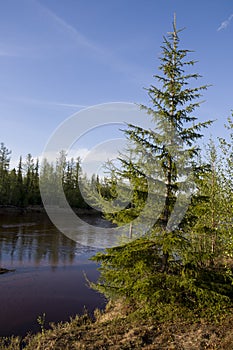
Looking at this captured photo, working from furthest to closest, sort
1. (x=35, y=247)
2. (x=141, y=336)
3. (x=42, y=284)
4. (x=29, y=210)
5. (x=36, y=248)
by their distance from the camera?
1. (x=29, y=210)
2. (x=35, y=247)
3. (x=36, y=248)
4. (x=42, y=284)
5. (x=141, y=336)

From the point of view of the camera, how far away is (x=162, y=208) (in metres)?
9.77

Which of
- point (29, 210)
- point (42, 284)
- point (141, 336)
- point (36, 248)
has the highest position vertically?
point (29, 210)

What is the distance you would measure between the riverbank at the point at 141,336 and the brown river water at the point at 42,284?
2.98 meters

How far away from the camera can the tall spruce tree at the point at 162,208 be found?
29.8 feet

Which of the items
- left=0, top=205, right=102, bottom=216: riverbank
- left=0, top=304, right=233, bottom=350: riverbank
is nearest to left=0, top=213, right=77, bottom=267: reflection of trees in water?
left=0, top=304, right=233, bottom=350: riverbank

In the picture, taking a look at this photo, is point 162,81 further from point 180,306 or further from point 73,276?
point 73,276

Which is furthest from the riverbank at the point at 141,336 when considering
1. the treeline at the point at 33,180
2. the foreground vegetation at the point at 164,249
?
the treeline at the point at 33,180

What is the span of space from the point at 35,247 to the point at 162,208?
18.8 m

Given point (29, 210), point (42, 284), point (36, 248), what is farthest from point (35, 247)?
point (29, 210)

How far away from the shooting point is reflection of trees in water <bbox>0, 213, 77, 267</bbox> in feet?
71.3

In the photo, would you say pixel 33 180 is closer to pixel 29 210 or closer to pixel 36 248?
pixel 29 210

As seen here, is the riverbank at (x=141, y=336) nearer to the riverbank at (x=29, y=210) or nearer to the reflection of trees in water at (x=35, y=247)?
the reflection of trees in water at (x=35, y=247)

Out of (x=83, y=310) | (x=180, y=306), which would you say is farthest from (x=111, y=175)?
(x=83, y=310)

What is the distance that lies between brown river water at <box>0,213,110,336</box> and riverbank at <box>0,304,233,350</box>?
298cm
